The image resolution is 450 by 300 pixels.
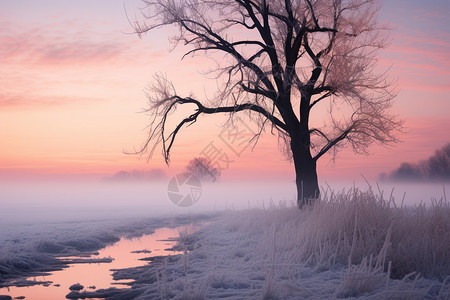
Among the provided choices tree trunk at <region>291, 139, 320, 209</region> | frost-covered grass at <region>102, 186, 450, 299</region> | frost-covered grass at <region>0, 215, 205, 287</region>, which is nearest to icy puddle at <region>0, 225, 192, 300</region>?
frost-covered grass at <region>0, 215, 205, 287</region>

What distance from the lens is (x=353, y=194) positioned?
28.8 feet

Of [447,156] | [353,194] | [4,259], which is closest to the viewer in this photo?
[353,194]

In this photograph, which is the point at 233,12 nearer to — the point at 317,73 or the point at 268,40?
the point at 268,40

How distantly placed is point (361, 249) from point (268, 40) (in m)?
9.61

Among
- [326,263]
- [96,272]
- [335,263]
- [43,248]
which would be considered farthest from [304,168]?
[43,248]

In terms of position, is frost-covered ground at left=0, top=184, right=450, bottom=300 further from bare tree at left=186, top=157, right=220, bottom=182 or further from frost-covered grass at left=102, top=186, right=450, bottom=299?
bare tree at left=186, top=157, right=220, bottom=182

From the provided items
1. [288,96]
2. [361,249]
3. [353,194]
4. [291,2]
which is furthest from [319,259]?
[291,2]

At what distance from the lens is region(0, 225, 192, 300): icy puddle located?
283 inches

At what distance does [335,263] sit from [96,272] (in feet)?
17.0

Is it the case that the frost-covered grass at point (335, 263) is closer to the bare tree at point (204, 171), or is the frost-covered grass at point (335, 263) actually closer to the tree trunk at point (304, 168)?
the tree trunk at point (304, 168)

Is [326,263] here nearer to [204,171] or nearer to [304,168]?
[304,168]

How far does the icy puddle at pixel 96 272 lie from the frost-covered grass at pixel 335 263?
610mm

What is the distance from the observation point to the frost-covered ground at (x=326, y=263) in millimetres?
5582

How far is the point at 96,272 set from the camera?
28.8 ft
